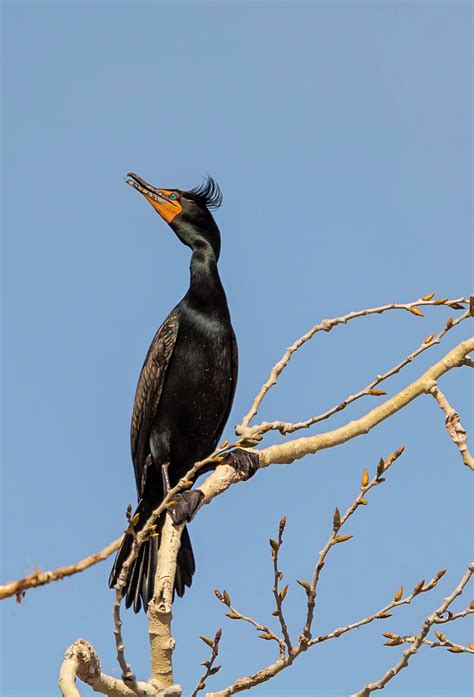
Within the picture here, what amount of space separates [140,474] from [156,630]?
242cm

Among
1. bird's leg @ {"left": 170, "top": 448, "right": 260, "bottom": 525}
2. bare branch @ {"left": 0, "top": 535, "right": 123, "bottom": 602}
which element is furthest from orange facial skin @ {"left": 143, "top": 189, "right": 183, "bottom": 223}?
bare branch @ {"left": 0, "top": 535, "right": 123, "bottom": 602}

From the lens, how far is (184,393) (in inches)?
211

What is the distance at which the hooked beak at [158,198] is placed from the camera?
584 cm

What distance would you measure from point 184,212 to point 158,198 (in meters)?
0.19

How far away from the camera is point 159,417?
5.40 meters

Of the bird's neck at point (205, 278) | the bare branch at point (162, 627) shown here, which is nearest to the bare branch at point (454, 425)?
the bare branch at point (162, 627)

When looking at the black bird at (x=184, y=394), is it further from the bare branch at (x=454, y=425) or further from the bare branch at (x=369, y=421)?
the bare branch at (x=454, y=425)

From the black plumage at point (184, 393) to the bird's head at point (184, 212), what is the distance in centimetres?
18

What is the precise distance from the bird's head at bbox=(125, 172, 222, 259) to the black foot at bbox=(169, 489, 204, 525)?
2.27 m

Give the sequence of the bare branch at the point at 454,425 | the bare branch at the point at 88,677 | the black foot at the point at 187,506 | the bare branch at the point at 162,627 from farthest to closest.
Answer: the black foot at the point at 187,506 → the bare branch at the point at 454,425 → the bare branch at the point at 162,627 → the bare branch at the point at 88,677

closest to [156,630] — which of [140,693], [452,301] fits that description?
[140,693]

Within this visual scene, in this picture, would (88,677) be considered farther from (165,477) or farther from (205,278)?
Result: (205,278)

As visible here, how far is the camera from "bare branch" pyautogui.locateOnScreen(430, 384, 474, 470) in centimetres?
330

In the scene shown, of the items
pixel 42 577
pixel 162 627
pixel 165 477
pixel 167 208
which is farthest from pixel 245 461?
pixel 167 208
